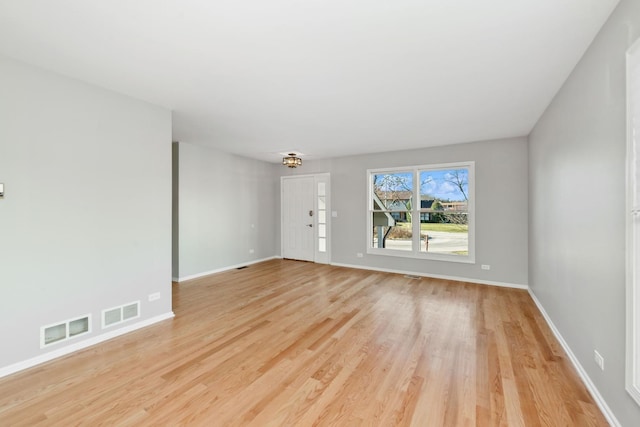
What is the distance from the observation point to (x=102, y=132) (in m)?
2.72

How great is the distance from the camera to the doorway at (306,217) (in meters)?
6.56

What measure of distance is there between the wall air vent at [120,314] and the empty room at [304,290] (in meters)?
0.02

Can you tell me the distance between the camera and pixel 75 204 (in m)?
2.53

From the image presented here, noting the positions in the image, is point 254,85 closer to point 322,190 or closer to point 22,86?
point 22,86

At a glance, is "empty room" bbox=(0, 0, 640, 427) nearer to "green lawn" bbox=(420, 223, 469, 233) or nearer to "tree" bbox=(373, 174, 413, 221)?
"green lawn" bbox=(420, 223, 469, 233)

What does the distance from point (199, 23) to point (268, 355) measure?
2.73m

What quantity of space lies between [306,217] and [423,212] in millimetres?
2891

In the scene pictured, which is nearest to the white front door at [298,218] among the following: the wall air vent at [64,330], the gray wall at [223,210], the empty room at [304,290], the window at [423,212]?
the gray wall at [223,210]

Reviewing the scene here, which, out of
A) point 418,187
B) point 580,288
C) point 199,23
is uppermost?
point 199,23

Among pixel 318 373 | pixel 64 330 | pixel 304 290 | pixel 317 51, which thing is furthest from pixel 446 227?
pixel 64 330

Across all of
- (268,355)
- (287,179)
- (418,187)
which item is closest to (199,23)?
(268,355)

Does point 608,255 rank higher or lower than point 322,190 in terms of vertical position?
lower

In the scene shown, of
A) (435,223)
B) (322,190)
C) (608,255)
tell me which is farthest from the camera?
(322,190)

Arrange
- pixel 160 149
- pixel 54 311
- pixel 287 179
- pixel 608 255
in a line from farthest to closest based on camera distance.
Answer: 1. pixel 287 179
2. pixel 160 149
3. pixel 54 311
4. pixel 608 255
